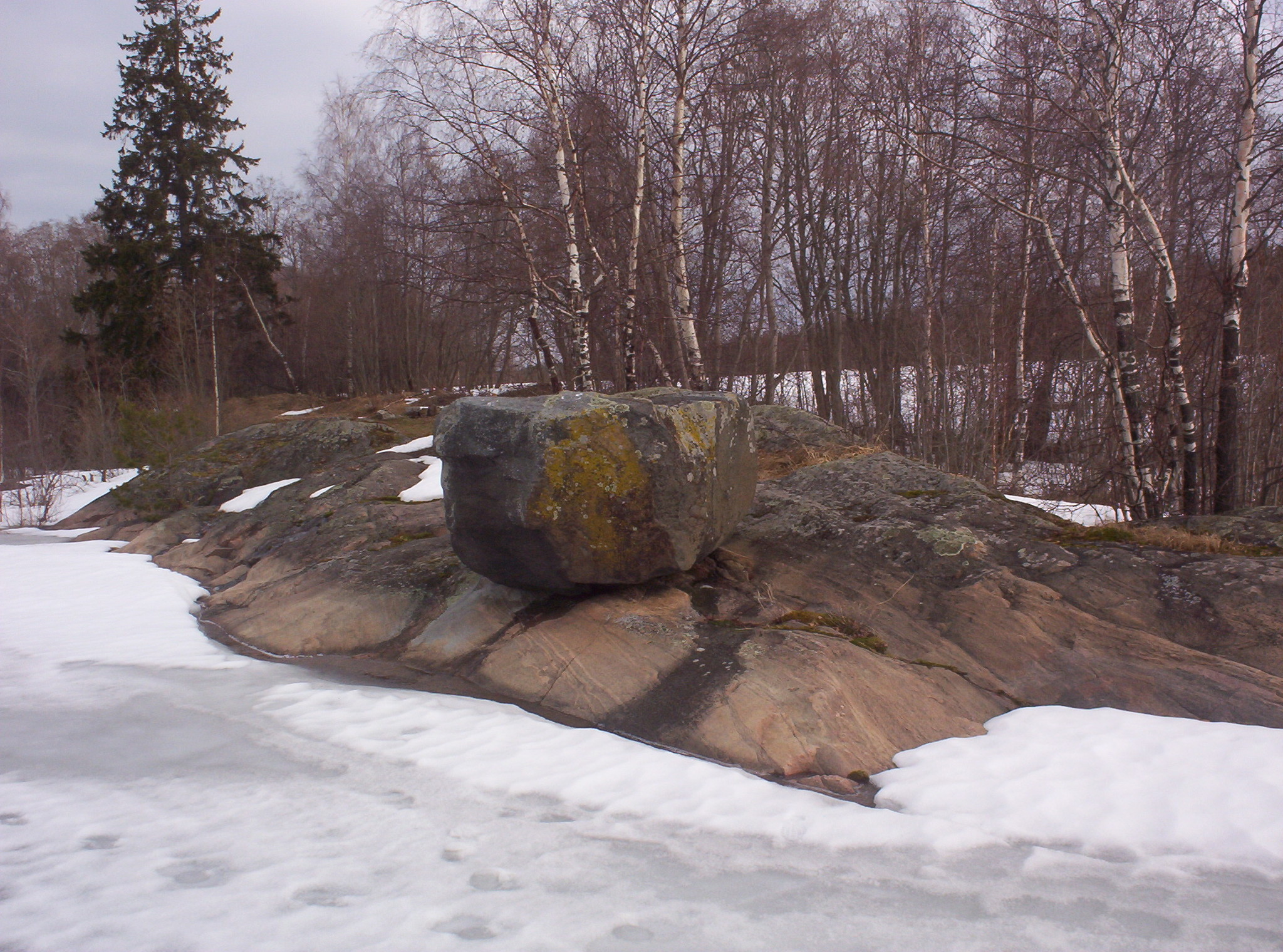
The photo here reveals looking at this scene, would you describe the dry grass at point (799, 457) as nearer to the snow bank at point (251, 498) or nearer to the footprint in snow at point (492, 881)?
the footprint in snow at point (492, 881)

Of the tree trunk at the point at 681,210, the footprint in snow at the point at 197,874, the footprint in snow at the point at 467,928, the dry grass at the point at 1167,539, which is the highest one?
the tree trunk at the point at 681,210

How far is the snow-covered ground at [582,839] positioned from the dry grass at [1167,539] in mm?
1833

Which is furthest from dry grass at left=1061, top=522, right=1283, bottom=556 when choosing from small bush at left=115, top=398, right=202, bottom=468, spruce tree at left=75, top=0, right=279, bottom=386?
spruce tree at left=75, top=0, right=279, bottom=386

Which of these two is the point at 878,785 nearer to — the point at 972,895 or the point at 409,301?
the point at 972,895

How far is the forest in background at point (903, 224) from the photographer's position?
702 cm

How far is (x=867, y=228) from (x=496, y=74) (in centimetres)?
958

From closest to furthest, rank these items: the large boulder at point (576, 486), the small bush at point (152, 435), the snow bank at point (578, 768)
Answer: the snow bank at point (578, 768) < the large boulder at point (576, 486) < the small bush at point (152, 435)

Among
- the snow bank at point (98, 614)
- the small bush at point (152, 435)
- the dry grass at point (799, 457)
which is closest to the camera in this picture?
the snow bank at point (98, 614)

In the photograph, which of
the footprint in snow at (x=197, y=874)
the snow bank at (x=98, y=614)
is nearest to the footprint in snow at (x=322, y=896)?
the footprint in snow at (x=197, y=874)

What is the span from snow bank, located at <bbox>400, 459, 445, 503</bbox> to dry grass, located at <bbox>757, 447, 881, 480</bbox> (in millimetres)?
3152

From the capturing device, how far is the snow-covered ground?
232 cm

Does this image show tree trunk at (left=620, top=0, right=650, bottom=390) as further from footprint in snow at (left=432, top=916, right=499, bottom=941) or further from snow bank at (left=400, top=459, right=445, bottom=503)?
footprint in snow at (left=432, top=916, right=499, bottom=941)

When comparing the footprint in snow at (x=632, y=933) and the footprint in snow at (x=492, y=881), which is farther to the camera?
→ the footprint in snow at (x=492, y=881)

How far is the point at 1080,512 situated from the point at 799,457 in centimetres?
299
